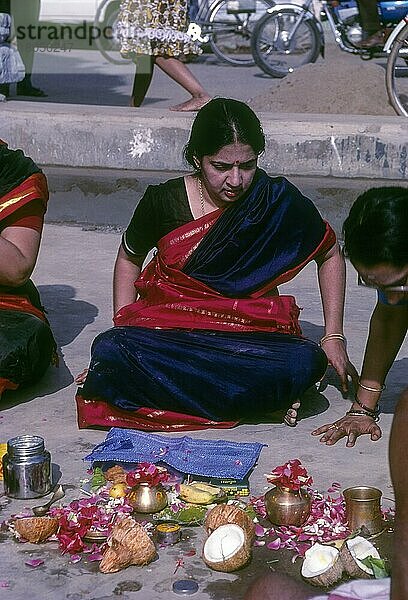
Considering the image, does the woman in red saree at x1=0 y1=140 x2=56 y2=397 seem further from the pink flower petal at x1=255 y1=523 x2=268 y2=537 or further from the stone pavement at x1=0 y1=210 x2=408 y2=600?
the pink flower petal at x1=255 y1=523 x2=268 y2=537

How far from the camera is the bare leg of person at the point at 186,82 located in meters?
7.94

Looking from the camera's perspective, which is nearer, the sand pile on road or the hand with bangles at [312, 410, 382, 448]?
the hand with bangles at [312, 410, 382, 448]

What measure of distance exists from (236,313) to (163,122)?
332cm

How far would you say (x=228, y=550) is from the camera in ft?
10.2

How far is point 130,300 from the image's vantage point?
4.57 m

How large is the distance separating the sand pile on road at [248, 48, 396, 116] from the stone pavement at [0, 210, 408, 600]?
2.75 meters

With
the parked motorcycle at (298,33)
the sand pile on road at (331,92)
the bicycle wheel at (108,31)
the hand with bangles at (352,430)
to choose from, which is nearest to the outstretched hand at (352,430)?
the hand with bangles at (352,430)

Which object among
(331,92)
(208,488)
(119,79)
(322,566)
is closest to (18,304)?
(208,488)

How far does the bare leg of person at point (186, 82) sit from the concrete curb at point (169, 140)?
306 mm

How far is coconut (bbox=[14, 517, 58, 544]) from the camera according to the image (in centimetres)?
328

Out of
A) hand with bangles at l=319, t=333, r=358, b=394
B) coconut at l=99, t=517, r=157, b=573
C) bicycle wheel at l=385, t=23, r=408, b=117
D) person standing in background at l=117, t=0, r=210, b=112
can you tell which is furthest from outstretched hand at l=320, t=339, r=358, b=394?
bicycle wheel at l=385, t=23, r=408, b=117

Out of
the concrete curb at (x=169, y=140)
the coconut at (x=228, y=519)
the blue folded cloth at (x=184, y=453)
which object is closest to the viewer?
the coconut at (x=228, y=519)

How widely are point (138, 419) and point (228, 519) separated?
1055 mm

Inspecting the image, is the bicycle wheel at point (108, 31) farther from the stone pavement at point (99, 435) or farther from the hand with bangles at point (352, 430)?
the hand with bangles at point (352, 430)
